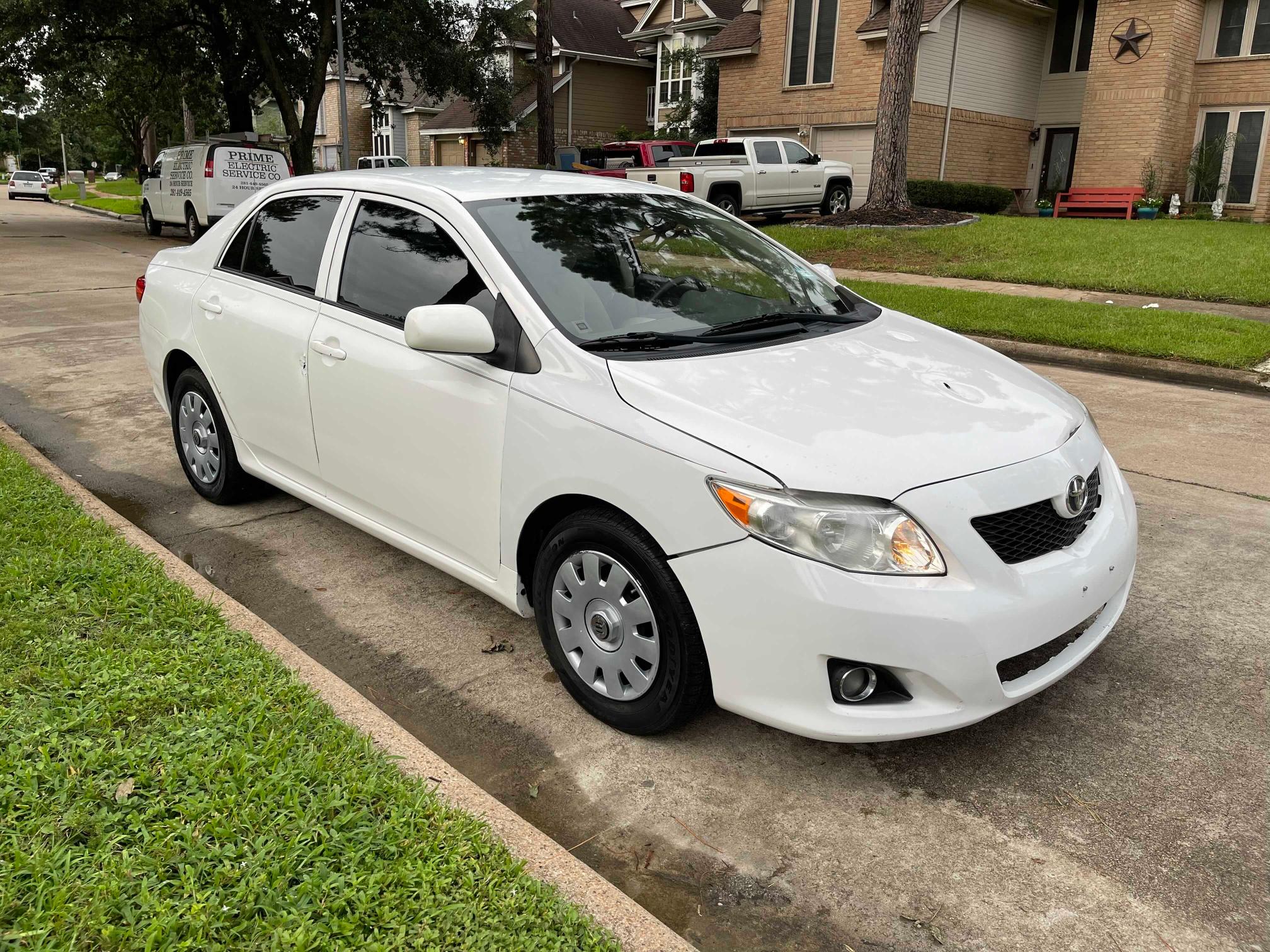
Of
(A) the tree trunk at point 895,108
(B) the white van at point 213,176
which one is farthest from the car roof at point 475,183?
(B) the white van at point 213,176

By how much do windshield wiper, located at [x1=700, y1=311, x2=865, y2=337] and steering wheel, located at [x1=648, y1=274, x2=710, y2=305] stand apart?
0.78 feet

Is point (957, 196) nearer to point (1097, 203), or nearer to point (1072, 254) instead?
point (1097, 203)

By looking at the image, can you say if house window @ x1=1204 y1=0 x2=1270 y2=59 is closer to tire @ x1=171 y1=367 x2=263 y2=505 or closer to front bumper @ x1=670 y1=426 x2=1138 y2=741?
tire @ x1=171 y1=367 x2=263 y2=505

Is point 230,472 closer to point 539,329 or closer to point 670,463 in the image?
point 539,329

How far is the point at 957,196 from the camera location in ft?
79.5

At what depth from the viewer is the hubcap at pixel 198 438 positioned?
5207 millimetres

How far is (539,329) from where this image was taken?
3406 millimetres

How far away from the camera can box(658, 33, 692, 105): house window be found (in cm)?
3306

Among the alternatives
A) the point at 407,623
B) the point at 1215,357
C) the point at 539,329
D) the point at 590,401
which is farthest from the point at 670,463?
the point at 1215,357

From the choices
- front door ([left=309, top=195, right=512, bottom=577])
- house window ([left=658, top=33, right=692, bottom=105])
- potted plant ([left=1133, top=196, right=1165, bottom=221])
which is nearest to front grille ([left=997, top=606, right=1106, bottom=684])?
front door ([left=309, top=195, right=512, bottom=577])

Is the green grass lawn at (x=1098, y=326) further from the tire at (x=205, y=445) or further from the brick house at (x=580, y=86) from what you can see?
the brick house at (x=580, y=86)

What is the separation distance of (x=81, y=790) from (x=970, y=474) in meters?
2.48

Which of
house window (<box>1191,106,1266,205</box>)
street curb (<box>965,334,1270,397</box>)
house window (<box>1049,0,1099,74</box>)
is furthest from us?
house window (<box>1049,0,1099,74</box>)

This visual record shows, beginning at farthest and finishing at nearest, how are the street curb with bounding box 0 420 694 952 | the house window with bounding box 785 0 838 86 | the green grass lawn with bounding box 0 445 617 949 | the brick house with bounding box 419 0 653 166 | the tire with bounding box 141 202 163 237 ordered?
the brick house with bounding box 419 0 653 166
the house window with bounding box 785 0 838 86
the tire with bounding box 141 202 163 237
the street curb with bounding box 0 420 694 952
the green grass lawn with bounding box 0 445 617 949
